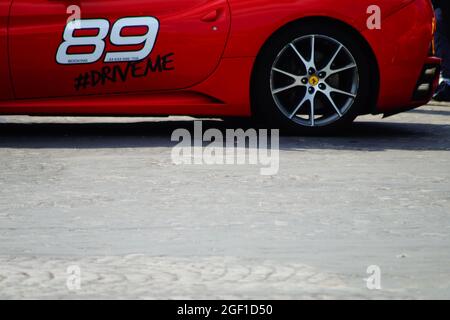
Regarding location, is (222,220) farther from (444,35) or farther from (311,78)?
(444,35)

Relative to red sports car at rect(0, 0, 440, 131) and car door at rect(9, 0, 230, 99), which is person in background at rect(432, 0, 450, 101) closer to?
red sports car at rect(0, 0, 440, 131)

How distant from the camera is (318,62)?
30.0ft

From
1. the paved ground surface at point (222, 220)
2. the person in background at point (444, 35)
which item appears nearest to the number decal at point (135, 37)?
the paved ground surface at point (222, 220)

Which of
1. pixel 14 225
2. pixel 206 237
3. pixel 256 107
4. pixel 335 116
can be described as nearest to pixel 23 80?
pixel 256 107

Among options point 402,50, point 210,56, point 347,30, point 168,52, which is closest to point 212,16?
point 210,56

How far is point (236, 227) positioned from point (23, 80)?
364 cm

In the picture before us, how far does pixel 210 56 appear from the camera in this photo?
896 cm

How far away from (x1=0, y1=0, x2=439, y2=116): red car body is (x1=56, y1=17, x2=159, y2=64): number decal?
0.03 m

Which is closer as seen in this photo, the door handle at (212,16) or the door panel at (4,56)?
the door panel at (4,56)

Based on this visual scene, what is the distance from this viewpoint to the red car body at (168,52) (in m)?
8.84

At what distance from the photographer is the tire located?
903 centimetres

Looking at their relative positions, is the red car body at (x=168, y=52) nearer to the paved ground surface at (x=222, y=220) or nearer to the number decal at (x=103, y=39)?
the number decal at (x=103, y=39)
